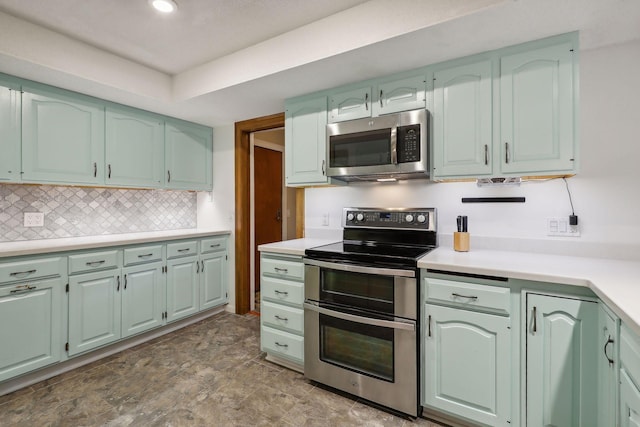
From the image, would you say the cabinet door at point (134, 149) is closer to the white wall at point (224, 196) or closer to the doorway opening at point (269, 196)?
the white wall at point (224, 196)

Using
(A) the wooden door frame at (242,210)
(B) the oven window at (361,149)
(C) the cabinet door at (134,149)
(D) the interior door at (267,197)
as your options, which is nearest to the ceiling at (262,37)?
(C) the cabinet door at (134,149)

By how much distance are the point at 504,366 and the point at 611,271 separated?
2.23 ft

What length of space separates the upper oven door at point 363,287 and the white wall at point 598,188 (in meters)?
0.79

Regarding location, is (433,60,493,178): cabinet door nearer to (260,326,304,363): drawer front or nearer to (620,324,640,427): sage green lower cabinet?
(620,324,640,427): sage green lower cabinet

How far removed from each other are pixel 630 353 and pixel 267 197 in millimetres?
3911

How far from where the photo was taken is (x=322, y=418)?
1785 mm

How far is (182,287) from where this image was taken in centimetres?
302

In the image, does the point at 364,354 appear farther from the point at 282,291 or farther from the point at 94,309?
the point at 94,309

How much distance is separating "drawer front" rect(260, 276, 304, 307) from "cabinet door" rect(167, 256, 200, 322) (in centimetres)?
109

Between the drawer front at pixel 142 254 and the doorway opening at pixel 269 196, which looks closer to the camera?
the drawer front at pixel 142 254

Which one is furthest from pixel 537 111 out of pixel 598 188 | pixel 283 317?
pixel 283 317

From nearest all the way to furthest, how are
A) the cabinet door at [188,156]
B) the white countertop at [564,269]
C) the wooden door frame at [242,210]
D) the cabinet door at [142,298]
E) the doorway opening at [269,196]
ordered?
1. the white countertop at [564,269]
2. the cabinet door at [142,298]
3. the cabinet door at [188,156]
4. the wooden door frame at [242,210]
5. the doorway opening at [269,196]

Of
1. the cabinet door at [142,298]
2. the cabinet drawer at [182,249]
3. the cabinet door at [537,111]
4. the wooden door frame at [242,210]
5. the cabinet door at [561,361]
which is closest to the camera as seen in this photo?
the cabinet door at [561,361]

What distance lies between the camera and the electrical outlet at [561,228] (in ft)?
6.13
